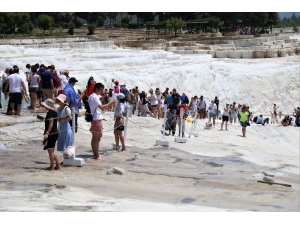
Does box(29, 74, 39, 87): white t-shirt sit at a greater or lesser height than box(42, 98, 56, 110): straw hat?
lesser

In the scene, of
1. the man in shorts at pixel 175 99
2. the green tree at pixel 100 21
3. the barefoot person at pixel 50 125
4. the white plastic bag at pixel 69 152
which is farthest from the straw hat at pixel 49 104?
the green tree at pixel 100 21

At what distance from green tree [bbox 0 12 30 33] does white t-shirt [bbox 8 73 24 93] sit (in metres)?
39.6

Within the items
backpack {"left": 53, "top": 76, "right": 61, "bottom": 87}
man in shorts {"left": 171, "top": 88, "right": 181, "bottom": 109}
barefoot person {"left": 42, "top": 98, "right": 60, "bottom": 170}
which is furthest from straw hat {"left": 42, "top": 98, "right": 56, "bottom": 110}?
man in shorts {"left": 171, "top": 88, "right": 181, "bottom": 109}

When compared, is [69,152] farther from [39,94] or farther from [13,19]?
[13,19]

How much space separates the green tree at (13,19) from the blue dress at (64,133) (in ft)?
143

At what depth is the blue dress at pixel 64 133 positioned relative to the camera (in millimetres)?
10151

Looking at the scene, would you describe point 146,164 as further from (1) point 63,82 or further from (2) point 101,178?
(1) point 63,82

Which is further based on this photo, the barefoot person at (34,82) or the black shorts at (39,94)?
the black shorts at (39,94)

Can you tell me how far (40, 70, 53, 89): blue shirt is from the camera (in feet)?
47.5

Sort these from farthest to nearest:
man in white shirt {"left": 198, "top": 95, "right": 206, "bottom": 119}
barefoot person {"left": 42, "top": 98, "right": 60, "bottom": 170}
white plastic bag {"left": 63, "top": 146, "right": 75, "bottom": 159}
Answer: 1. man in white shirt {"left": 198, "top": 95, "right": 206, "bottom": 119}
2. white plastic bag {"left": 63, "top": 146, "right": 75, "bottom": 159}
3. barefoot person {"left": 42, "top": 98, "right": 60, "bottom": 170}

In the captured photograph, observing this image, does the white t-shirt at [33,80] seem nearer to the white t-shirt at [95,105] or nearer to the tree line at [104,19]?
the white t-shirt at [95,105]

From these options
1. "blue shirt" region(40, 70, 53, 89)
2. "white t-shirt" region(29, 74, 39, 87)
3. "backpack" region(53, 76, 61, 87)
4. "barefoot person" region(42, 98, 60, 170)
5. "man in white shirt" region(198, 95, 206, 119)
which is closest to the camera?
"barefoot person" region(42, 98, 60, 170)

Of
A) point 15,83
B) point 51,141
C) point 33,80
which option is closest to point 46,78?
point 15,83

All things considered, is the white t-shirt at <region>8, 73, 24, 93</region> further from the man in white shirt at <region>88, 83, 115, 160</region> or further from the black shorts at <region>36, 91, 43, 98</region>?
the man in white shirt at <region>88, 83, 115, 160</region>
